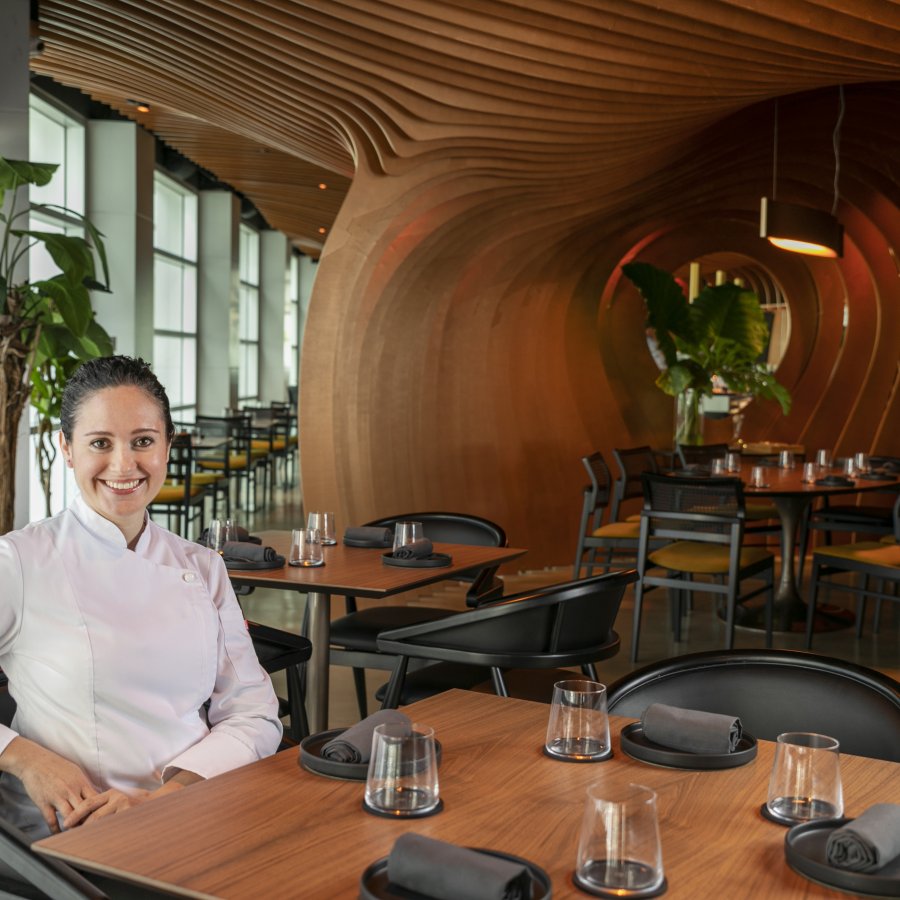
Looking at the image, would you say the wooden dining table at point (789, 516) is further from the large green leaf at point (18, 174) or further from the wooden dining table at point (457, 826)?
the wooden dining table at point (457, 826)

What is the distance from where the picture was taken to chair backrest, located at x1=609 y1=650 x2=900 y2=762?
2152 millimetres

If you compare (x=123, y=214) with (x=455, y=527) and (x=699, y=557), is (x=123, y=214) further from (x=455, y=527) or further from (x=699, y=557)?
(x=455, y=527)

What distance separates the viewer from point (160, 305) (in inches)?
598

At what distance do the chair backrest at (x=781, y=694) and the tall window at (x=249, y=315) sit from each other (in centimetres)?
1867

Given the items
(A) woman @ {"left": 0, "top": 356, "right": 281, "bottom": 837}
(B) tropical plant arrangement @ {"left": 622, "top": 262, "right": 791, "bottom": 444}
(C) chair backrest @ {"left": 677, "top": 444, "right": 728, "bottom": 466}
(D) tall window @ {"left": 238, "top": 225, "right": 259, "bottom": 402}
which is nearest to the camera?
(A) woman @ {"left": 0, "top": 356, "right": 281, "bottom": 837}

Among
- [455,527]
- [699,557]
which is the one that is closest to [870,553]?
[699,557]

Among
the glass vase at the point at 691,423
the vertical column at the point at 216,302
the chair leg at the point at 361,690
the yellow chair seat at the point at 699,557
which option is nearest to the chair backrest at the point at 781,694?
the chair leg at the point at 361,690

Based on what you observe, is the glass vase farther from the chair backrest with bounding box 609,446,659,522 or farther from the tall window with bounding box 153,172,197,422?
the tall window with bounding box 153,172,197,422

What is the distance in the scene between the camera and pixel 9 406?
15.9ft

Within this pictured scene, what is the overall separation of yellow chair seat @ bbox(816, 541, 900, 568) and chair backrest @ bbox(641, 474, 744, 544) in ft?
1.96

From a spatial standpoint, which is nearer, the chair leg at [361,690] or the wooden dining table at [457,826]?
the wooden dining table at [457,826]

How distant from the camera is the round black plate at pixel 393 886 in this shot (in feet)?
4.17

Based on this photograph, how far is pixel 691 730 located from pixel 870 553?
4675 millimetres

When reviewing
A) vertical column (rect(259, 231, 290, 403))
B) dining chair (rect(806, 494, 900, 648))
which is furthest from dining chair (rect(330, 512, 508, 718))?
vertical column (rect(259, 231, 290, 403))
